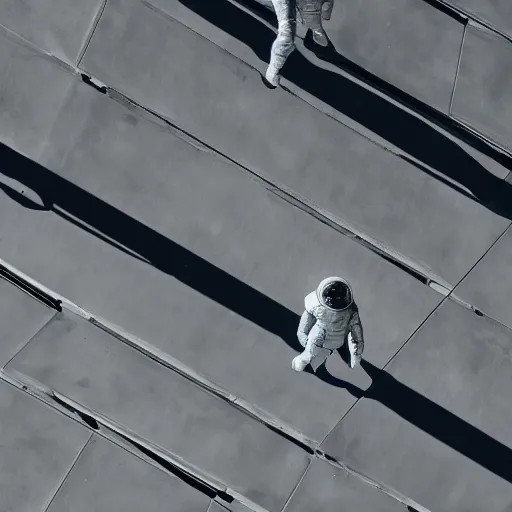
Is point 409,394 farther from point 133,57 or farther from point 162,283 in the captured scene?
point 133,57

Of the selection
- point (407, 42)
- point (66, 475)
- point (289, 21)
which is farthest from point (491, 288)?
point (66, 475)

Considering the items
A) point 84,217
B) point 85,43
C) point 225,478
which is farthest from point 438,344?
point 85,43

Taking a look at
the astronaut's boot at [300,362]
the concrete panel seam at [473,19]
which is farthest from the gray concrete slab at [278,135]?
the concrete panel seam at [473,19]

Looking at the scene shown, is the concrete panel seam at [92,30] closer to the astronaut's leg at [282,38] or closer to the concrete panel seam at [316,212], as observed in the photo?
the concrete panel seam at [316,212]

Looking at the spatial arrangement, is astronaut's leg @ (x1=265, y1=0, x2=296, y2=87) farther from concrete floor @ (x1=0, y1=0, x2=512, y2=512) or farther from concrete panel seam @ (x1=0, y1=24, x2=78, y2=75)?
concrete panel seam @ (x1=0, y1=24, x2=78, y2=75)

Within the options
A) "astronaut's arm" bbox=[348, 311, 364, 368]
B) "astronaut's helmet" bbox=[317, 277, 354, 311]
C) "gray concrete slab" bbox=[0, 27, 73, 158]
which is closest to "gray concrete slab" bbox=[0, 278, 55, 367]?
"gray concrete slab" bbox=[0, 27, 73, 158]

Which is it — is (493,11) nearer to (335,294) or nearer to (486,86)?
(486,86)
